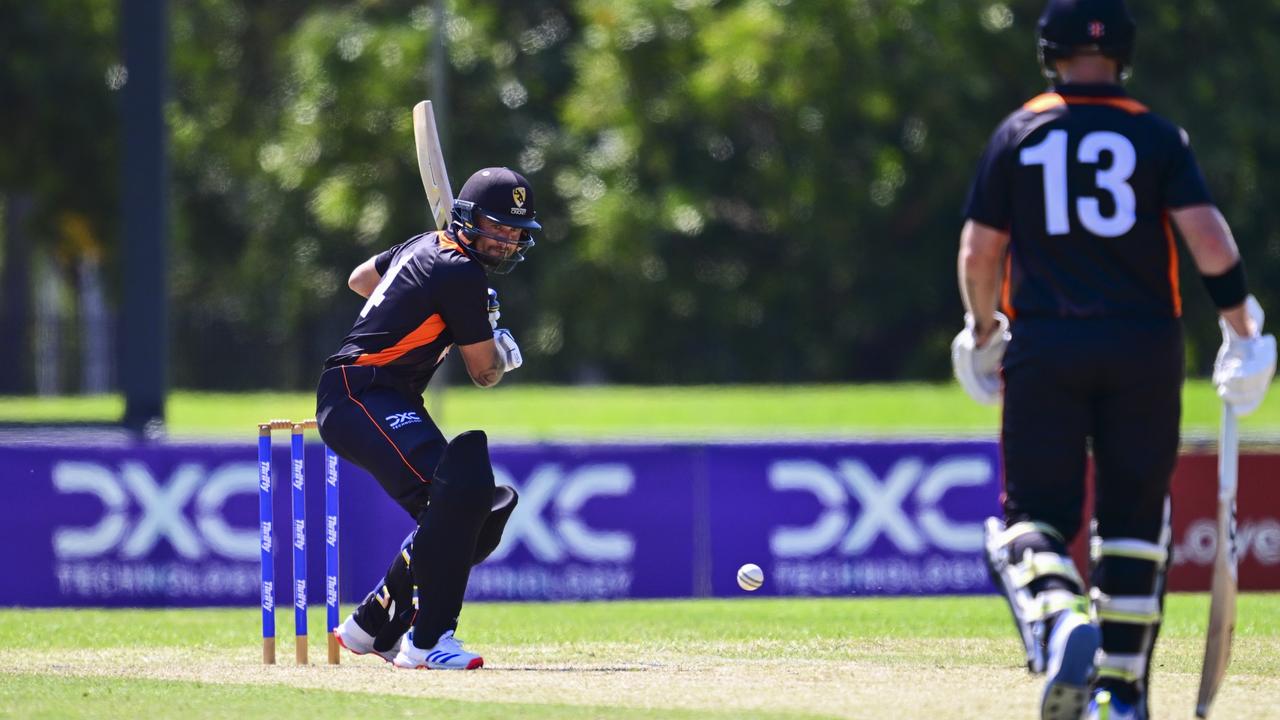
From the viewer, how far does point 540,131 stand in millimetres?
28656

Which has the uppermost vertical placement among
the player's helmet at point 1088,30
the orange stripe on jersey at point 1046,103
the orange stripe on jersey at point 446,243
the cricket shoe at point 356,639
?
the player's helmet at point 1088,30

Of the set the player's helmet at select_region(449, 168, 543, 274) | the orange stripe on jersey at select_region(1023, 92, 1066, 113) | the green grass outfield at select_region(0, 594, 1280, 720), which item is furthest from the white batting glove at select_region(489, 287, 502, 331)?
the orange stripe on jersey at select_region(1023, 92, 1066, 113)

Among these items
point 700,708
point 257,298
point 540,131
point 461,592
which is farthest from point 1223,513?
point 257,298

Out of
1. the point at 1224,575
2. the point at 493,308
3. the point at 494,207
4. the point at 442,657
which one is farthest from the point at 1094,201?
the point at 442,657

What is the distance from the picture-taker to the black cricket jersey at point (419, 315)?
679cm

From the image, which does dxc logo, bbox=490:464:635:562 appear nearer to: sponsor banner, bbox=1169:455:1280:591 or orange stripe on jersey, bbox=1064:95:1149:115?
sponsor banner, bbox=1169:455:1280:591

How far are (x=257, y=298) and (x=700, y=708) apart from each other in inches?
1077

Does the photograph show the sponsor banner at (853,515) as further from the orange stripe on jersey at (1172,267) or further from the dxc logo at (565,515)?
the orange stripe on jersey at (1172,267)

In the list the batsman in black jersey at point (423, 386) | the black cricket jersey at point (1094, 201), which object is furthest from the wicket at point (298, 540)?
the black cricket jersey at point (1094, 201)

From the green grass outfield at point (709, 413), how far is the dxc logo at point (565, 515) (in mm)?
5392

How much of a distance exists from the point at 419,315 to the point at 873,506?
6034 mm

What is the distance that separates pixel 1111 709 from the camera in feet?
17.4

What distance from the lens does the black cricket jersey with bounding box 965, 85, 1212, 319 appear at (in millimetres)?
5211

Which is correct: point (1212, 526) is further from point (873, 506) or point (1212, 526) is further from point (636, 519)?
point (636, 519)
